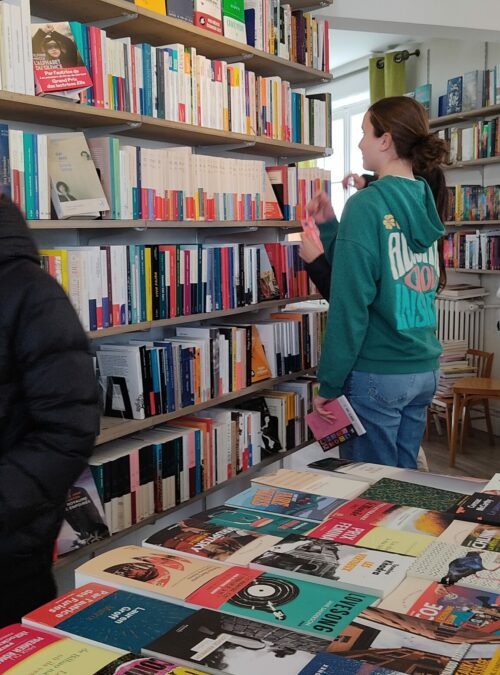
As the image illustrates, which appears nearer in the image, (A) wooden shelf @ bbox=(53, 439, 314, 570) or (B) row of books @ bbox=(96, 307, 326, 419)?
(A) wooden shelf @ bbox=(53, 439, 314, 570)

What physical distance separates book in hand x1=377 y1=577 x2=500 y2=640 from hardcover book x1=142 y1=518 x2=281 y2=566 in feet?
Result: 0.83

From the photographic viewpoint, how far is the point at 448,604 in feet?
3.46

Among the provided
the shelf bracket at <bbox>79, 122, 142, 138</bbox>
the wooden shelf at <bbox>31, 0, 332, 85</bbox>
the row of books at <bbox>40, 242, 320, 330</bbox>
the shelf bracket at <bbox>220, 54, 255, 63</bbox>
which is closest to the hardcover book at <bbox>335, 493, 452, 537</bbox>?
the row of books at <bbox>40, 242, 320, 330</bbox>

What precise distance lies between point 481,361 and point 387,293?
373 cm

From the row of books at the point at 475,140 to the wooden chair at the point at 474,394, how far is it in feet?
4.74

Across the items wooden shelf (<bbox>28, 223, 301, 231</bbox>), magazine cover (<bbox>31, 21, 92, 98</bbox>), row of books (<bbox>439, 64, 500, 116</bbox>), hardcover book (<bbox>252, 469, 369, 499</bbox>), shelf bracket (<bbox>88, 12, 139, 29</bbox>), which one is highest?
row of books (<bbox>439, 64, 500, 116</bbox>)

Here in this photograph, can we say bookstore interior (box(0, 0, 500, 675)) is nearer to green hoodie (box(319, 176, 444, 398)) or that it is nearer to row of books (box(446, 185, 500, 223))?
green hoodie (box(319, 176, 444, 398))

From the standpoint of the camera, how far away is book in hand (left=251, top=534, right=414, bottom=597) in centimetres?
112

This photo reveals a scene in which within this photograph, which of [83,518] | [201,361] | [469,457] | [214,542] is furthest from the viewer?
[469,457]

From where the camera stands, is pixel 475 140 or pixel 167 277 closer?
pixel 167 277

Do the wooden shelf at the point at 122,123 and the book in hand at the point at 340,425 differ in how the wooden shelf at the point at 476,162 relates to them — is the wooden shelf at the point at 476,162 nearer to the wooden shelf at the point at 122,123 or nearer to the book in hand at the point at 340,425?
the wooden shelf at the point at 122,123

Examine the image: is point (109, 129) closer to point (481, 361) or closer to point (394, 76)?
point (481, 361)

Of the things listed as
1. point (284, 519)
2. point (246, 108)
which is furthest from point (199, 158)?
point (284, 519)

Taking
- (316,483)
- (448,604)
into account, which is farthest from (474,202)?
(448,604)
